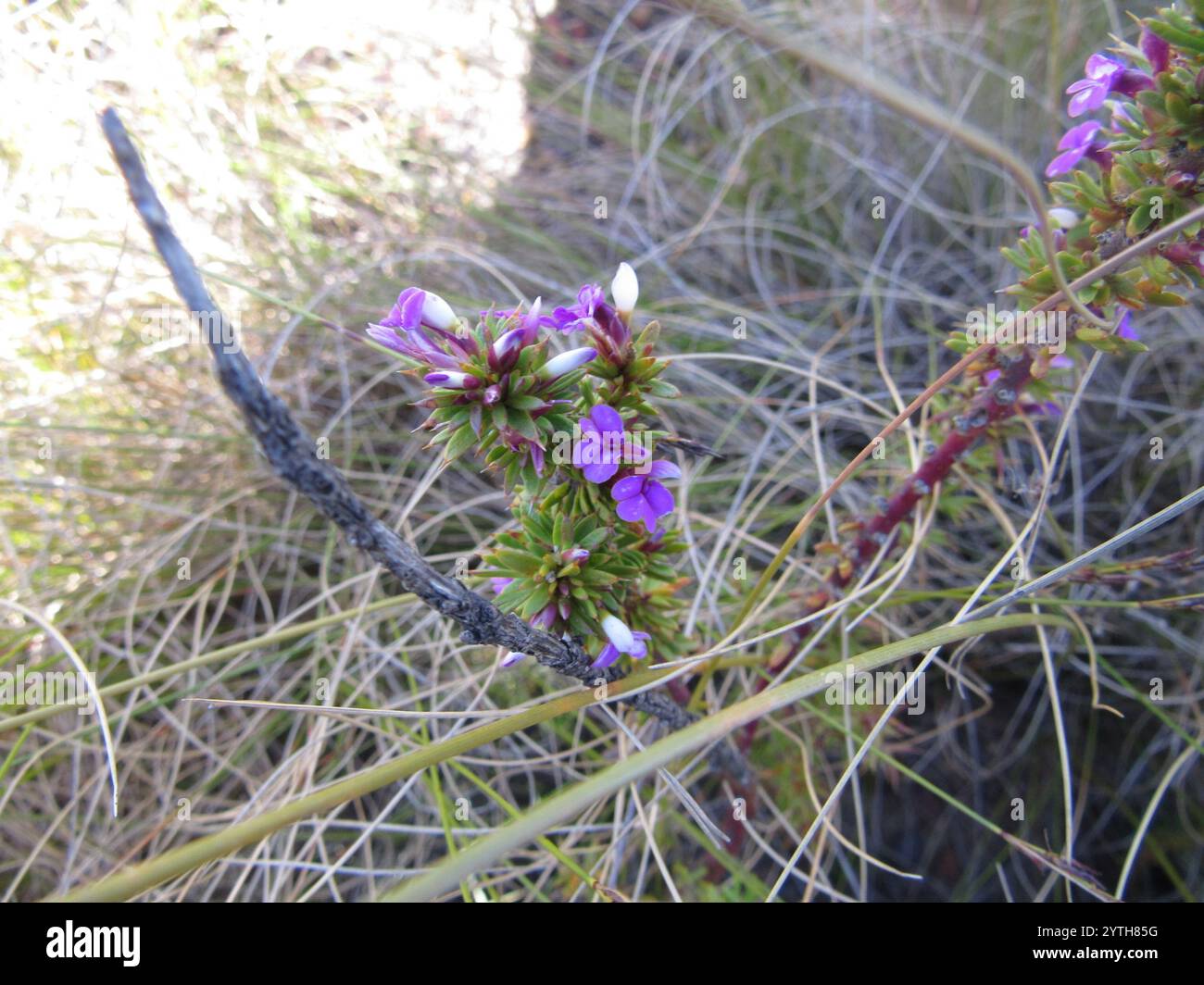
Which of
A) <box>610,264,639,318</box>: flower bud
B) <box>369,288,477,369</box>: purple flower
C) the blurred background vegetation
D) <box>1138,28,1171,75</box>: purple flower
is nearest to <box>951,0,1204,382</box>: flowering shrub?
<box>1138,28,1171,75</box>: purple flower

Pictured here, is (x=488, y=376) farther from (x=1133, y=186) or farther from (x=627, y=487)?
(x=1133, y=186)

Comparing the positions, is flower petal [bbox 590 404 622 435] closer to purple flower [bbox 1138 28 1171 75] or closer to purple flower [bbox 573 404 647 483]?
purple flower [bbox 573 404 647 483]

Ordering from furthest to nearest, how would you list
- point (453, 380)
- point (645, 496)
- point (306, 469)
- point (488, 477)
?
point (488, 477), point (645, 496), point (453, 380), point (306, 469)

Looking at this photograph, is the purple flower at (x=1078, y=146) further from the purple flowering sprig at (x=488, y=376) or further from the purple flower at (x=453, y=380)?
the purple flower at (x=453, y=380)

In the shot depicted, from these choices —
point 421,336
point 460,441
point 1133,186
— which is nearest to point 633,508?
point 460,441

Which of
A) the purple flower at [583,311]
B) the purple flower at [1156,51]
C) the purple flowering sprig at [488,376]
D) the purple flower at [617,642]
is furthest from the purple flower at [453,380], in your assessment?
the purple flower at [1156,51]
